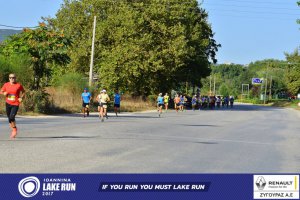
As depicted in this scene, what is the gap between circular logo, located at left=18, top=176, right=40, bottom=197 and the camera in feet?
21.4

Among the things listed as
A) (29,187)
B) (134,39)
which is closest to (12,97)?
(29,187)

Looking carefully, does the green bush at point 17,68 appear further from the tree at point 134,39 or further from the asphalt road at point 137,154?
the tree at point 134,39

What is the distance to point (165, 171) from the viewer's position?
391 inches

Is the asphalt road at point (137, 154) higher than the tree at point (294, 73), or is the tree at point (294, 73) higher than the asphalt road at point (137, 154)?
the tree at point (294, 73)

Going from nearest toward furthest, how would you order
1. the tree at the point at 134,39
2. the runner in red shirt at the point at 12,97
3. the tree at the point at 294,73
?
the runner in red shirt at the point at 12,97
the tree at the point at 134,39
the tree at the point at 294,73

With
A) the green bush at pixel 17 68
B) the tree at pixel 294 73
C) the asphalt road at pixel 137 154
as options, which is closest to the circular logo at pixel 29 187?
the asphalt road at pixel 137 154

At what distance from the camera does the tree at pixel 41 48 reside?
32.2m

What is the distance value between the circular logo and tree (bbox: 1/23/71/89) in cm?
2577

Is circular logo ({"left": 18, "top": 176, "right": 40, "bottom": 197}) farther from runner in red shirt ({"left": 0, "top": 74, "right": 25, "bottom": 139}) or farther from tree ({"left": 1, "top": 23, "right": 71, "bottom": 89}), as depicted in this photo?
tree ({"left": 1, "top": 23, "right": 71, "bottom": 89})

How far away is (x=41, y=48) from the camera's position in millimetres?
32000

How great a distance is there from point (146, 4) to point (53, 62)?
21.9 meters

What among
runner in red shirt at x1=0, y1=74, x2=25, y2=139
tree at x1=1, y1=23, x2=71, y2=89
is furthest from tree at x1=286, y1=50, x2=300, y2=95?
runner in red shirt at x1=0, y1=74, x2=25, y2=139

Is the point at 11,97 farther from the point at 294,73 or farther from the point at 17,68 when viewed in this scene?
the point at 294,73

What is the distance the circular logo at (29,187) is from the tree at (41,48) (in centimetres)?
2577
